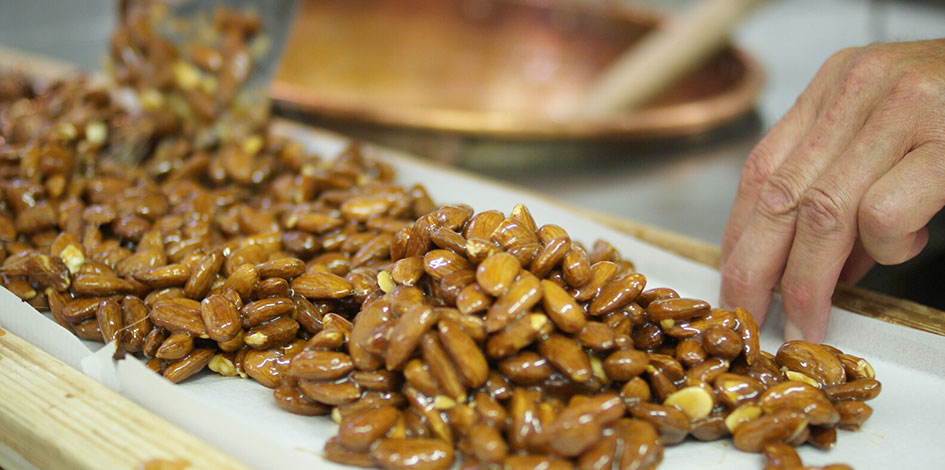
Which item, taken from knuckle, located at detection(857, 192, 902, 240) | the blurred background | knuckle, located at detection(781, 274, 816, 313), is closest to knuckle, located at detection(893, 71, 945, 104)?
knuckle, located at detection(857, 192, 902, 240)

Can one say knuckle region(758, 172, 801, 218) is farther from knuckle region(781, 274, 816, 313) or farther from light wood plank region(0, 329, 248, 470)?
light wood plank region(0, 329, 248, 470)

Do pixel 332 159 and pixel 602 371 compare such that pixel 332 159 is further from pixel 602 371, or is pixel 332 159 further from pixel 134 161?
pixel 602 371

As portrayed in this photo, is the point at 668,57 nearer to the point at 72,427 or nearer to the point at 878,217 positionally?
the point at 878,217

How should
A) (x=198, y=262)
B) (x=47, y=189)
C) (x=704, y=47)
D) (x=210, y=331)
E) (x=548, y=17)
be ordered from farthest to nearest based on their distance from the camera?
(x=548, y=17), (x=704, y=47), (x=47, y=189), (x=198, y=262), (x=210, y=331)

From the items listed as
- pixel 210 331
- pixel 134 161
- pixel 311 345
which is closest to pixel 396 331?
pixel 311 345

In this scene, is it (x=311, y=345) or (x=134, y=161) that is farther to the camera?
(x=134, y=161)

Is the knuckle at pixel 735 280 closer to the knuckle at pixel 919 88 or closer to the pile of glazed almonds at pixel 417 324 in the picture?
the pile of glazed almonds at pixel 417 324

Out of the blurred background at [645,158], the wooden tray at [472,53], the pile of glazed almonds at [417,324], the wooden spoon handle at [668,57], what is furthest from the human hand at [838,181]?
the wooden tray at [472,53]

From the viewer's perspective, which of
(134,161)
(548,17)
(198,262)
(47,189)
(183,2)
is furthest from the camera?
(548,17)

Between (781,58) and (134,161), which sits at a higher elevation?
(781,58)
